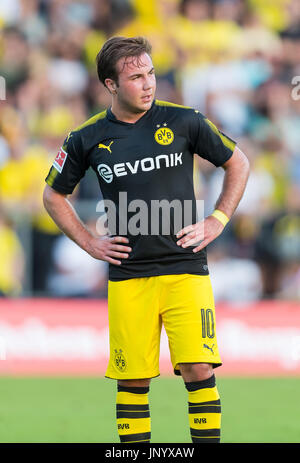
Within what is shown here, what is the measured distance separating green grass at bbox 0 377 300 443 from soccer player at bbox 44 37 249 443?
1066 millimetres

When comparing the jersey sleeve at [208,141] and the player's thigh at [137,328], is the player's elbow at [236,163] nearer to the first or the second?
the jersey sleeve at [208,141]

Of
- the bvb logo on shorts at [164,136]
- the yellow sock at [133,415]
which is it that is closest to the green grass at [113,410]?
the yellow sock at [133,415]

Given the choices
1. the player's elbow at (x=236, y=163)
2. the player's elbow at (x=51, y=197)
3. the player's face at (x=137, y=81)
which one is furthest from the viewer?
the player's elbow at (x=51, y=197)

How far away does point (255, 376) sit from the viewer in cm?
909

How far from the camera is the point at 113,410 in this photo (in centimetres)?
702

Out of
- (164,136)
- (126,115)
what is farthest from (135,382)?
(126,115)

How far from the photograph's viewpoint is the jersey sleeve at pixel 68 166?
186 inches

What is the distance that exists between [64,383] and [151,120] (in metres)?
4.60

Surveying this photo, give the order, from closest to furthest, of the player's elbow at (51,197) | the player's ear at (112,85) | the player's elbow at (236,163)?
the player's ear at (112,85) → the player's elbow at (236,163) → the player's elbow at (51,197)

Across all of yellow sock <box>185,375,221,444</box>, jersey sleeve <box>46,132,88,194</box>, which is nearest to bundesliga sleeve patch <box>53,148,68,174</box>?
jersey sleeve <box>46,132,88,194</box>

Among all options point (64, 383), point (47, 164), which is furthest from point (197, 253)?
point (47, 164)

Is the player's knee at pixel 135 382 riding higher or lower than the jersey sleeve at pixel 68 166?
lower

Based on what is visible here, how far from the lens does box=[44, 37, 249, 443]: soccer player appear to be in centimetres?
455
